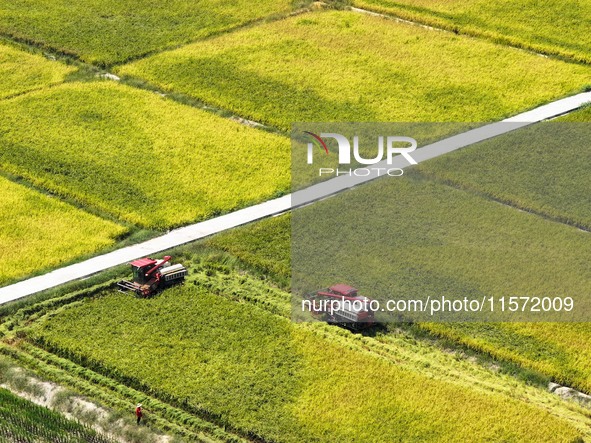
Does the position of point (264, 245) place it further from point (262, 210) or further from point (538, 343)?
point (538, 343)

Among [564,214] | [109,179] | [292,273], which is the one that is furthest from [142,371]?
[564,214]

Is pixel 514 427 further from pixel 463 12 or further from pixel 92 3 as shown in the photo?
pixel 92 3

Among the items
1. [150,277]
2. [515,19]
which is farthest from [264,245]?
[515,19]

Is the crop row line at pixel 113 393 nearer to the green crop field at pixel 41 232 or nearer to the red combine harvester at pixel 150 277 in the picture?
the red combine harvester at pixel 150 277

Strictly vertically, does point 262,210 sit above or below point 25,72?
below

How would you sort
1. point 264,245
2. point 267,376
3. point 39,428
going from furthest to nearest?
point 264,245
point 267,376
point 39,428

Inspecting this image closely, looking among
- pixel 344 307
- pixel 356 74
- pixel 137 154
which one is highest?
pixel 356 74
